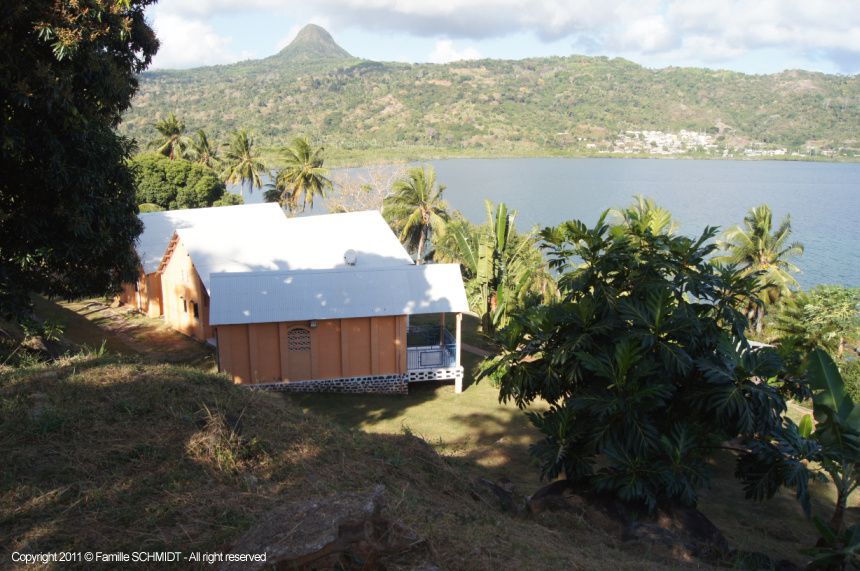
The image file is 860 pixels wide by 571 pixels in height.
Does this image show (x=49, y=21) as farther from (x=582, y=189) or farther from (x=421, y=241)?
(x=582, y=189)

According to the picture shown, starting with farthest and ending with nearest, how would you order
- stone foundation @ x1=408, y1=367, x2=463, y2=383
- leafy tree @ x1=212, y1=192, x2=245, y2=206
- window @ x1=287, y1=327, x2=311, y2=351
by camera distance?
1. leafy tree @ x1=212, y1=192, x2=245, y2=206
2. stone foundation @ x1=408, y1=367, x2=463, y2=383
3. window @ x1=287, y1=327, x2=311, y2=351

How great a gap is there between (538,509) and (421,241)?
29.3m

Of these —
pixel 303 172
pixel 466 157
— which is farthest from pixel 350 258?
pixel 466 157

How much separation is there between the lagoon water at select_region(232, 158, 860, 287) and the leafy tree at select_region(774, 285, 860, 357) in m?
21.7

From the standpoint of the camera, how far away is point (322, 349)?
64.7 feet

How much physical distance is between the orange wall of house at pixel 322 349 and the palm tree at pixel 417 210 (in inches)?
629

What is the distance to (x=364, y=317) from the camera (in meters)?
19.7

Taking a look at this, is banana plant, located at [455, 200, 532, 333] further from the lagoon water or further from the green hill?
the green hill

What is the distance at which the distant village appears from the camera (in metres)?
155

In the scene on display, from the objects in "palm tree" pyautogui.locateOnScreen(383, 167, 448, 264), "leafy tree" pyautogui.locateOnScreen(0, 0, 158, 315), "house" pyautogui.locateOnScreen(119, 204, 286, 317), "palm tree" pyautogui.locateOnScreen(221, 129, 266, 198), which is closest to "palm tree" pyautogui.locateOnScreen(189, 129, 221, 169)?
"palm tree" pyautogui.locateOnScreen(221, 129, 266, 198)

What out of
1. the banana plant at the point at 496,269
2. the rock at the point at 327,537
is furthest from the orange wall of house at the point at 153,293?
the rock at the point at 327,537

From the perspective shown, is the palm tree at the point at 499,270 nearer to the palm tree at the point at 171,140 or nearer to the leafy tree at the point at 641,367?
the leafy tree at the point at 641,367

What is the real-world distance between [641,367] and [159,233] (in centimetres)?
2483

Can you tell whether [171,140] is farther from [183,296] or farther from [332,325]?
[332,325]
